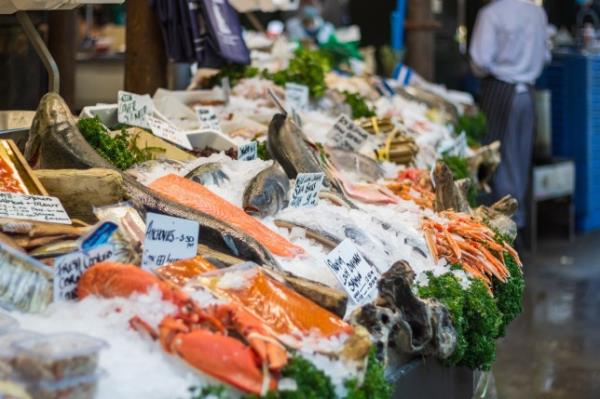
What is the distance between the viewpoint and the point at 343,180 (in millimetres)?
4848

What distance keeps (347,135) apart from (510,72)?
4.24 m

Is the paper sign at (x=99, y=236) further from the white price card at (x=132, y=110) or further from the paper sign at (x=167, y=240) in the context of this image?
the white price card at (x=132, y=110)

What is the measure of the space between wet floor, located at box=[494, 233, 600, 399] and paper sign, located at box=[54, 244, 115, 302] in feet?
12.0

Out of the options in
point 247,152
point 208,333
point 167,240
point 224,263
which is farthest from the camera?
point 247,152

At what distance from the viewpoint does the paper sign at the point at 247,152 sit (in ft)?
15.2

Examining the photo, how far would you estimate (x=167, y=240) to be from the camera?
9.94ft

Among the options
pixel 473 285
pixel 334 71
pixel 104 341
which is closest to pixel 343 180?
pixel 473 285

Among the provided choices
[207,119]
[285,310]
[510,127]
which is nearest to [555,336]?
[510,127]

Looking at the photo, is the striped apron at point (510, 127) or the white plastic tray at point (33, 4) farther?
the striped apron at point (510, 127)

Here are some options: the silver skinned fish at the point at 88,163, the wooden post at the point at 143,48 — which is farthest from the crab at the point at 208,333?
the wooden post at the point at 143,48

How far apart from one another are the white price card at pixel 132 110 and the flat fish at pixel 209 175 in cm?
70

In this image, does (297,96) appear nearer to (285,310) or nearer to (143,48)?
(143,48)

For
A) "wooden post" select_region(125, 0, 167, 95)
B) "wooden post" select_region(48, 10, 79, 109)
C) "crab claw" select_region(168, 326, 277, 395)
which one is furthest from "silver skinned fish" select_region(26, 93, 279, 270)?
"wooden post" select_region(48, 10, 79, 109)

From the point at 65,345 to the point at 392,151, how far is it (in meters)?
3.97
